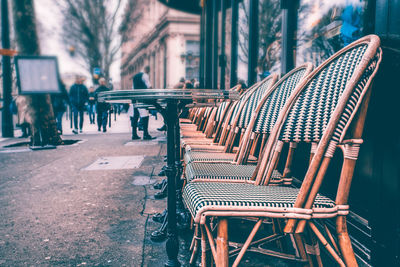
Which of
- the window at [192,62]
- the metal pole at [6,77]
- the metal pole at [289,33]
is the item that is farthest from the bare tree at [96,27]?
the metal pole at [289,33]

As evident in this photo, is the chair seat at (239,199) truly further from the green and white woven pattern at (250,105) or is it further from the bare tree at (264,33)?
the bare tree at (264,33)

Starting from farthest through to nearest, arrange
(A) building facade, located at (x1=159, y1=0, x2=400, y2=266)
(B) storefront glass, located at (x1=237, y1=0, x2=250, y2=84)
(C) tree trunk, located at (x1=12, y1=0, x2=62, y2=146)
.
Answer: (C) tree trunk, located at (x1=12, y1=0, x2=62, y2=146) < (B) storefront glass, located at (x1=237, y1=0, x2=250, y2=84) < (A) building facade, located at (x1=159, y1=0, x2=400, y2=266)

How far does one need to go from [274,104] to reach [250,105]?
0.60 m

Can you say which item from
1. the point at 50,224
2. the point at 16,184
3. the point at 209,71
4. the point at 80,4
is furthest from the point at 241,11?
the point at 80,4

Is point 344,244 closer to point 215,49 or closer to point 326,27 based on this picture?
point 326,27

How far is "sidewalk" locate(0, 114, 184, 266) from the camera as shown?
7.11 feet

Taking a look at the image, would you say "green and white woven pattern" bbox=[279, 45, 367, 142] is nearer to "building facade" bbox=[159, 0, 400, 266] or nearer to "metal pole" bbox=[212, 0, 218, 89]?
"building facade" bbox=[159, 0, 400, 266]

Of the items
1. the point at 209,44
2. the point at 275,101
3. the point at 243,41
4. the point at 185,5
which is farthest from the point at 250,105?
the point at 185,5

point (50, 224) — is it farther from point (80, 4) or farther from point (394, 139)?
point (80, 4)

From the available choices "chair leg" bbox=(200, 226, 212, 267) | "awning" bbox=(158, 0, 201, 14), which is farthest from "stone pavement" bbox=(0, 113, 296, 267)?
"awning" bbox=(158, 0, 201, 14)

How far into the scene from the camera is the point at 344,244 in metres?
1.30

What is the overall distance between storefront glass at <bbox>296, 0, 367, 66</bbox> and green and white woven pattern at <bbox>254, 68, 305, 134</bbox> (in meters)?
0.46

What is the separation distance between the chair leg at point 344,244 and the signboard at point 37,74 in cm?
618

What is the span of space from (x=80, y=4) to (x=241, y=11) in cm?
1654
